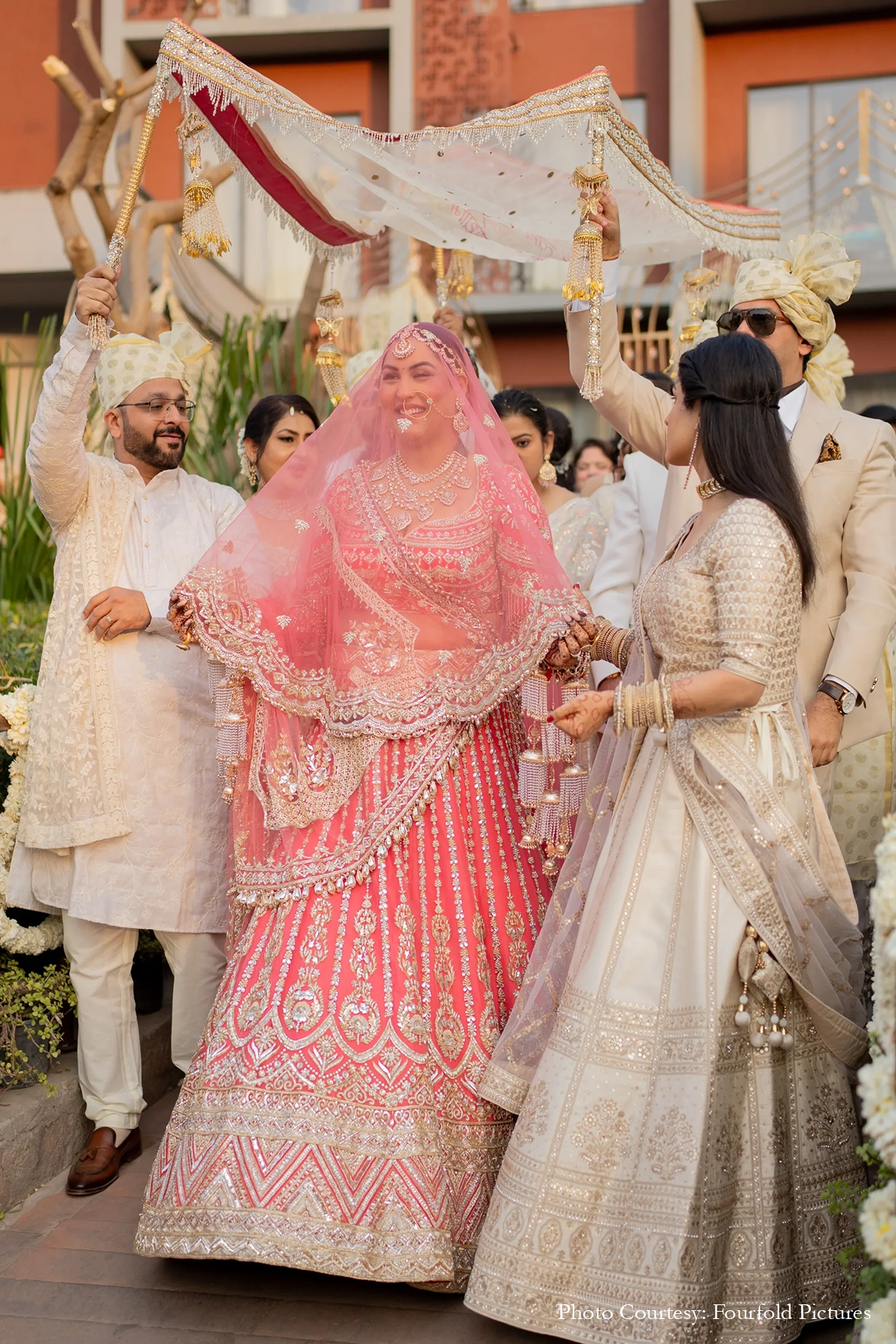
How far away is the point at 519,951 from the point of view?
11.5 ft

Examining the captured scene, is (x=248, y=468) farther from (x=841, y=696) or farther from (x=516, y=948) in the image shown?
(x=841, y=696)

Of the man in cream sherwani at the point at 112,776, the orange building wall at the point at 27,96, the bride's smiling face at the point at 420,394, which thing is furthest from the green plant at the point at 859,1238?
the orange building wall at the point at 27,96

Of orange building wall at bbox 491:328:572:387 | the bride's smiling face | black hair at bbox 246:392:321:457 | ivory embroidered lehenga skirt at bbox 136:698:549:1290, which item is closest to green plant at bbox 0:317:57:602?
black hair at bbox 246:392:321:457

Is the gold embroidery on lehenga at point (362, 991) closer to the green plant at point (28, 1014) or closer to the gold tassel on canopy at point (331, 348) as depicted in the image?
the green plant at point (28, 1014)

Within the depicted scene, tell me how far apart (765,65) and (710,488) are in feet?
44.6

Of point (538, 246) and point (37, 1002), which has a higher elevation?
point (538, 246)

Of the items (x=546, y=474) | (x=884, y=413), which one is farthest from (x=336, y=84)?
(x=546, y=474)

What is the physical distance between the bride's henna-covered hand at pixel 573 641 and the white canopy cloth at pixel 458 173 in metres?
1.22

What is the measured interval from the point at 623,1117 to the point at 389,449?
1933mm

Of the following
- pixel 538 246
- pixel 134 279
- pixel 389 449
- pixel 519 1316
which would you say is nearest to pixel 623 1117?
pixel 519 1316

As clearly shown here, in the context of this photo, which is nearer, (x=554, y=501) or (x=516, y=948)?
(x=516, y=948)

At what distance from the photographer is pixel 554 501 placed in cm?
502

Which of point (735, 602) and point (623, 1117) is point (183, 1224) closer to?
point (623, 1117)

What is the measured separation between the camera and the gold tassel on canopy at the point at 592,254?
3.28 metres
